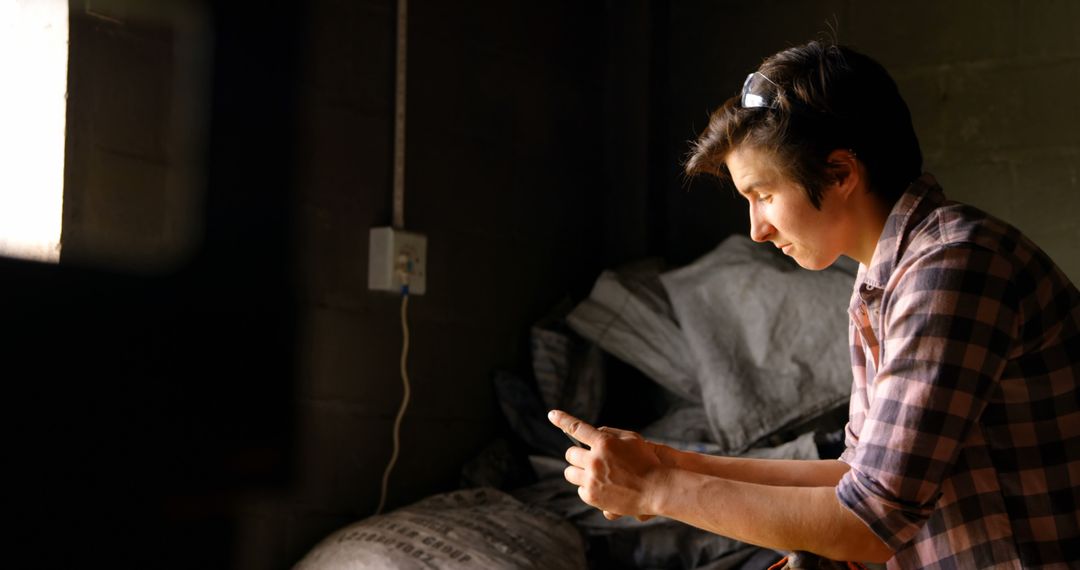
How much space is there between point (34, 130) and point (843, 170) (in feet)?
4.49

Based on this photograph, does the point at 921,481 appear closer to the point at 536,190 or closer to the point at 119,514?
the point at 119,514

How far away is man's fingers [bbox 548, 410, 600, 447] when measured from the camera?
1297 millimetres

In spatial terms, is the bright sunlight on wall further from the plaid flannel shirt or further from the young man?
the plaid flannel shirt

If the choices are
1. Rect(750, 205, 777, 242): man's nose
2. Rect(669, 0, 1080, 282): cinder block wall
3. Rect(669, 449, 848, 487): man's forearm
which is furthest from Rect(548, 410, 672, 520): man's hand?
Rect(669, 0, 1080, 282): cinder block wall

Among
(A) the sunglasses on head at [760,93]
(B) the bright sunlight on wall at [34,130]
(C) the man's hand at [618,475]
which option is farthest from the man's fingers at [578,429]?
(B) the bright sunlight on wall at [34,130]

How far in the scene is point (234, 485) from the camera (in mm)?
2119

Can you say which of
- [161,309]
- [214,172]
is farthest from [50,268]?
[214,172]

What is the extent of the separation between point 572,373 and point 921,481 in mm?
1627

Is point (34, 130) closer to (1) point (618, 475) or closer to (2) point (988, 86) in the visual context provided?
(1) point (618, 475)

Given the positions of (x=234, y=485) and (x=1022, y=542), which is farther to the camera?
(x=234, y=485)

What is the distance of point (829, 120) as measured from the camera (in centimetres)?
121

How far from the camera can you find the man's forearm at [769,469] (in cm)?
142

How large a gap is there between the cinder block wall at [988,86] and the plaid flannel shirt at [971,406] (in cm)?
151

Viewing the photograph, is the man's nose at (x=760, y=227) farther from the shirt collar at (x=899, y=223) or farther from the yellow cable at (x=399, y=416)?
the yellow cable at (x=399, y=416)
